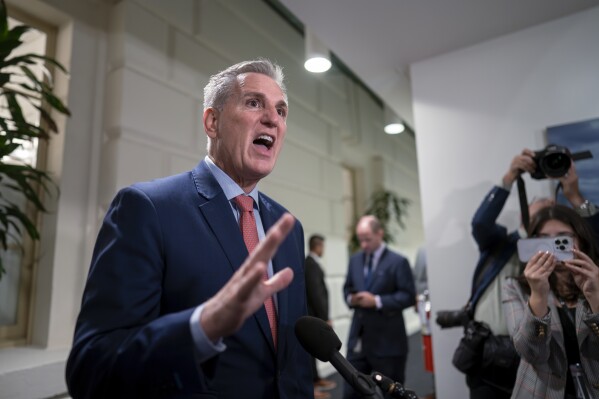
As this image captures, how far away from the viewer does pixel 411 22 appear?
255cm

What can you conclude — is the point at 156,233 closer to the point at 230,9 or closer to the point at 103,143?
the point at 103,143

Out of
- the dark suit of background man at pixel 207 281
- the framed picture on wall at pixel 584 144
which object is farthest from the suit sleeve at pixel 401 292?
the dark suit of background man at pixel 207 281

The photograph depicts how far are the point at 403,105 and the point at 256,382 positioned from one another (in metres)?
3.54

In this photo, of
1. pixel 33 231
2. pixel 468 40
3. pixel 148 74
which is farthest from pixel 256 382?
pixel 468 40

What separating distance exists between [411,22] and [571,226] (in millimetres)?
1606

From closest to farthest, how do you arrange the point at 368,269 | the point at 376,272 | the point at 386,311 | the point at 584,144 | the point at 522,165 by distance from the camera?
1. the point at 522,165
2. the point at 584,144
3. the point at 386,311
4. the point at 376,272
5. the point at 368,269

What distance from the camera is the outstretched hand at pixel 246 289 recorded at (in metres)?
0.59

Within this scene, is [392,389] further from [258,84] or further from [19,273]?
[19,273]

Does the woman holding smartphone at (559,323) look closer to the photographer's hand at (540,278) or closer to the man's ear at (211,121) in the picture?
the photographer's hand at (540,278)

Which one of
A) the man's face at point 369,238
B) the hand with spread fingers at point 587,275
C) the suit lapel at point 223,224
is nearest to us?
the suit lapel at point 223,224

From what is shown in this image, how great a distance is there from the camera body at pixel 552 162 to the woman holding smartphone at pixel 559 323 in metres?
0.37

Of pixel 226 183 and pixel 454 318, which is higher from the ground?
pixel 226 183

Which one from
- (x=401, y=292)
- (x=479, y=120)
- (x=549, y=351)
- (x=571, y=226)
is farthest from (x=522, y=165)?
(x=401, y=292)

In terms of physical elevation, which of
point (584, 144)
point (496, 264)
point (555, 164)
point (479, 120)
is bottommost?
point (496, 264)
